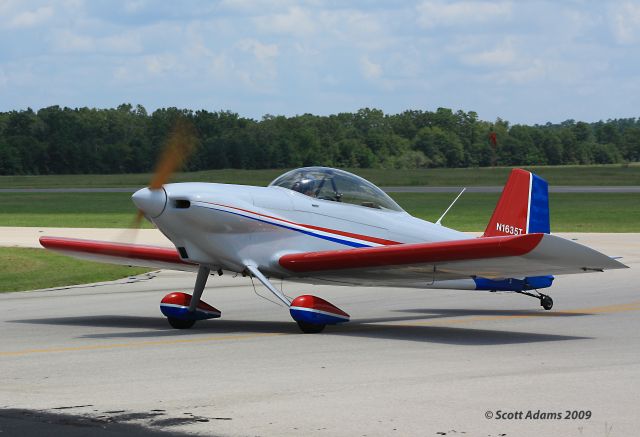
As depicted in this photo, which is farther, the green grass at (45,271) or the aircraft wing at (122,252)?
the green grass at (45,271)

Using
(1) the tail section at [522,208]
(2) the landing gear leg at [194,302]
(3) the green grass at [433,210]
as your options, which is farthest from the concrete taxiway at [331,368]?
(3) the green grass at [433,210]

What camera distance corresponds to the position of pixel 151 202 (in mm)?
12836

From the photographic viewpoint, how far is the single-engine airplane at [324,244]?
12195mm

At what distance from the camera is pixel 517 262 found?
1209cm

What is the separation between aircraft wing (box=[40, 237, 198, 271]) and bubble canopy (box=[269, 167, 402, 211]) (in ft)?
6.13

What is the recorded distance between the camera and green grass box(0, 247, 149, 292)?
67.4ft

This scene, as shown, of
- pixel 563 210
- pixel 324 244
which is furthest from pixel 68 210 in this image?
pixel 324 244

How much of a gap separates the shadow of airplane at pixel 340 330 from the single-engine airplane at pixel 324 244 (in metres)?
0.36

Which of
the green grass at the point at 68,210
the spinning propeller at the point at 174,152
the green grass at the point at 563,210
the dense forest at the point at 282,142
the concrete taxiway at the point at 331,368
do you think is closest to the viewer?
the concrete taxiway at the point at 331,368

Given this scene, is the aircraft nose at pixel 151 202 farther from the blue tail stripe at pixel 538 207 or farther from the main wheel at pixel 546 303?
the main wheel at pixel 546 303

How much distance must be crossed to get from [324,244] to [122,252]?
3.07 m

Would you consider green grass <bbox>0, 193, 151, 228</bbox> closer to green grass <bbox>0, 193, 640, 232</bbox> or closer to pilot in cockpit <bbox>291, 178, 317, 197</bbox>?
green grass <bbox>0, 193, 640, 232</bbox>

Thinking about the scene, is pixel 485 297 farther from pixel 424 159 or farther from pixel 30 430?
pixel 424 159

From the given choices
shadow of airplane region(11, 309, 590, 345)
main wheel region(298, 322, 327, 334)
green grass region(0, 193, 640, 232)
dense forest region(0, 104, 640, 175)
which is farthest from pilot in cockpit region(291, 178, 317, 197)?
dense forest region(0, 104, 640, 175)
